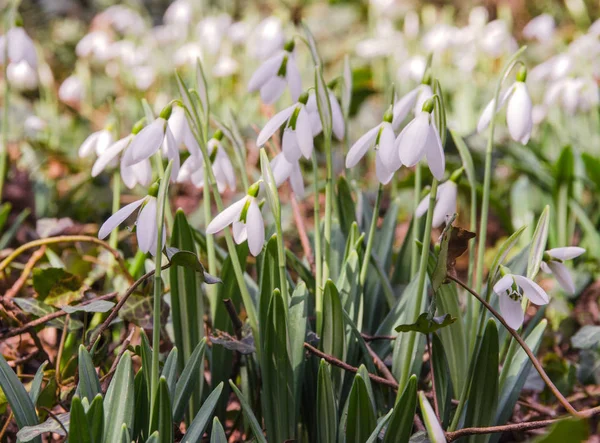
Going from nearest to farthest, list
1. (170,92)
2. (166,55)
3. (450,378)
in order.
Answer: (450,378), (170,92), (166,55)

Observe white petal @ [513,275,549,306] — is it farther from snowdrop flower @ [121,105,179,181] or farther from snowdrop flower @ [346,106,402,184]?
snowdrop flower @ [121,105,179,181]

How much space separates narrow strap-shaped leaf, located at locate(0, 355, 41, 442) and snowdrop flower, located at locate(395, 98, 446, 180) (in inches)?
26.8

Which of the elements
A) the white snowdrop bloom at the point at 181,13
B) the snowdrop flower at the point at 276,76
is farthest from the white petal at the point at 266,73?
the white snowdrop bloom at the point at 181,13

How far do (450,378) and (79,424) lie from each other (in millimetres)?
645

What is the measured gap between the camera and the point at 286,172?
1182mm

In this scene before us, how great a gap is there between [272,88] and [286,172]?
0.69ft

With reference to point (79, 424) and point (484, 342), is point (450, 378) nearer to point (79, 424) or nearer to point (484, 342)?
point (484, 342)

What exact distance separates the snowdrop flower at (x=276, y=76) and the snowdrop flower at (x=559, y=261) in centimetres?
57

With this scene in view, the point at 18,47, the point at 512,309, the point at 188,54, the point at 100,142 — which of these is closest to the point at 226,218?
the point at 512,309

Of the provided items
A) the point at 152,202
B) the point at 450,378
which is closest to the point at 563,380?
the point at 450,378

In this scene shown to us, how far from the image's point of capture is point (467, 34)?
4152 mm

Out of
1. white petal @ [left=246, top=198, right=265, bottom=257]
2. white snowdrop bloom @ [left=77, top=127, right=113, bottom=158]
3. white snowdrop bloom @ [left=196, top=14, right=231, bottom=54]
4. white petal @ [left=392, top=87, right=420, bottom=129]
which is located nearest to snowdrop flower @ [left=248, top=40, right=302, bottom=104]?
white petal @ [left=392, top=87, right=420, bottom=129]

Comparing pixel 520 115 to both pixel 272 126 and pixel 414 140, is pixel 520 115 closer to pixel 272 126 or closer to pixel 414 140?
pixel 414 140

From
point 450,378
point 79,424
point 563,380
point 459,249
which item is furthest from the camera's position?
point 563,380
